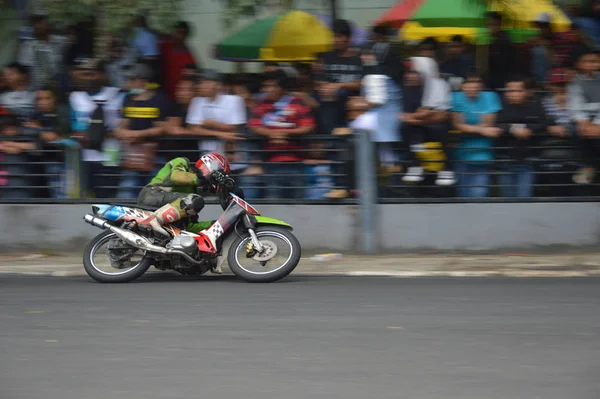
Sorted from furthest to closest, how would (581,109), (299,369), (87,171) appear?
(87,171), (581,109), (299,369)

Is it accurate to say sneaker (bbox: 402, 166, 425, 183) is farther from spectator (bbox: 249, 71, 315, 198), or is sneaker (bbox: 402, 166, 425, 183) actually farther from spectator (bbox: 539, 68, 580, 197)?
spectator (bbox: 539, 68, 580, 197)

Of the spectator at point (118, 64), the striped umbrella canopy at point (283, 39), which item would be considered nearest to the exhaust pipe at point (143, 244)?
the spectator at point (118, 64)

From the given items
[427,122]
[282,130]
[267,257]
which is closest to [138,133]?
[282,130]

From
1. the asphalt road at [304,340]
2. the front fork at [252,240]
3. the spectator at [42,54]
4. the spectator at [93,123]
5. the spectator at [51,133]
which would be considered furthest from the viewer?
the spectator at [42,54]

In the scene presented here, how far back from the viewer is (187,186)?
35.7 ft

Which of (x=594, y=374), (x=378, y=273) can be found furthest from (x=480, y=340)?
(x=378, y=273)

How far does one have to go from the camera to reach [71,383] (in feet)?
20.2

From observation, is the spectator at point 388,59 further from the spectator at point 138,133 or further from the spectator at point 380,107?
the spectator at point 138,133

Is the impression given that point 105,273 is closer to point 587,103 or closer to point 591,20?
point 587,103

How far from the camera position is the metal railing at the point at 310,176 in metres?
12.5

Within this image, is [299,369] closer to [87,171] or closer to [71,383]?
[71,383]

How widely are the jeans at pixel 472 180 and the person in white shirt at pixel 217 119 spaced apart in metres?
2.71

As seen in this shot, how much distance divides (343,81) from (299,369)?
270 inches

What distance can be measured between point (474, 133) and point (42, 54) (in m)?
6.02
